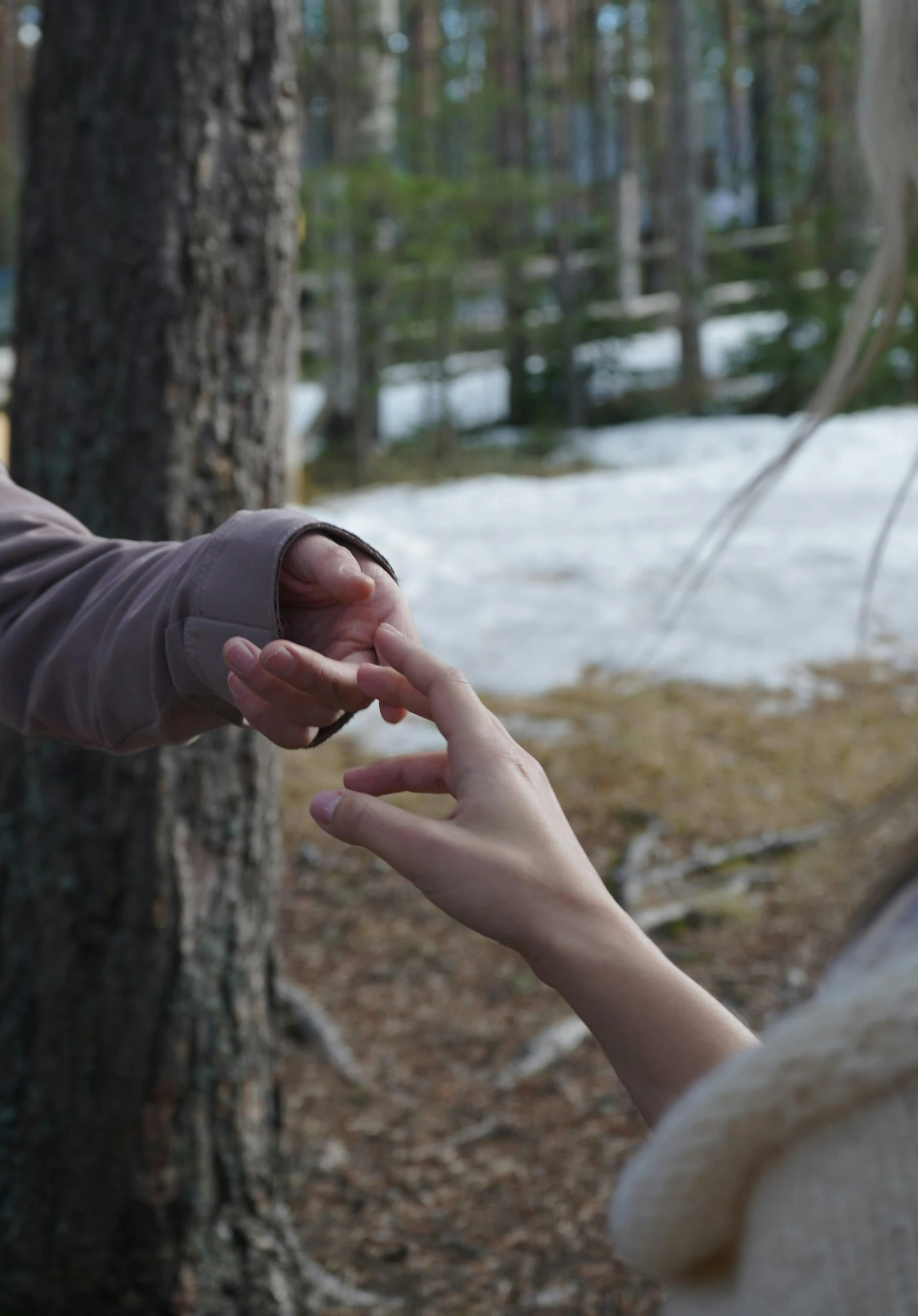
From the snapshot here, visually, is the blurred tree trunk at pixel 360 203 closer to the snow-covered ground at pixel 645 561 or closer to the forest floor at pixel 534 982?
the snow-covered ground at pixel 645 561

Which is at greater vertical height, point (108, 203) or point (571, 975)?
point (108, 203)

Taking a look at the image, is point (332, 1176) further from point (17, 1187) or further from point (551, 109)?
point (551, 109)

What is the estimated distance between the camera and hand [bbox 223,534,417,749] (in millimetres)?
1192

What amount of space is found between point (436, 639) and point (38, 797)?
4.39 meters

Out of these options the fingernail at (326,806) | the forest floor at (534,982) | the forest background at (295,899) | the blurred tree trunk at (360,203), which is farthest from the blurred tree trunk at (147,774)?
the blurred tree trunk at (360,203)

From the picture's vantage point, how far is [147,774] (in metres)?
2.58

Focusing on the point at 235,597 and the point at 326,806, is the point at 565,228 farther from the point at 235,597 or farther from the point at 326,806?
the point at 326,806

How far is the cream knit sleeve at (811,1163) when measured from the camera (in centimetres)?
69

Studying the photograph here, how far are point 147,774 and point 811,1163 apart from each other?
2015mm

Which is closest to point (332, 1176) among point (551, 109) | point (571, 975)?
point (571, 975)

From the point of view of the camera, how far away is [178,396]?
8.34 ft

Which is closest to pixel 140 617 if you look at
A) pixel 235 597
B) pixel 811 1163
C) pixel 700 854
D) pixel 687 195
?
pixel 235 597

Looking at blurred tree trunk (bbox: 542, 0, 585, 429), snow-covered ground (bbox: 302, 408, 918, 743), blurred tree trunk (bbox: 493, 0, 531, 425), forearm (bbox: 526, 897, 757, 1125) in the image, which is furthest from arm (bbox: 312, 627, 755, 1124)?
blurred tree trunk (bbox: 542, 0, 585, 429)

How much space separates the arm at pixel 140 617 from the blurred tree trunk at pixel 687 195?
13.1 meters
